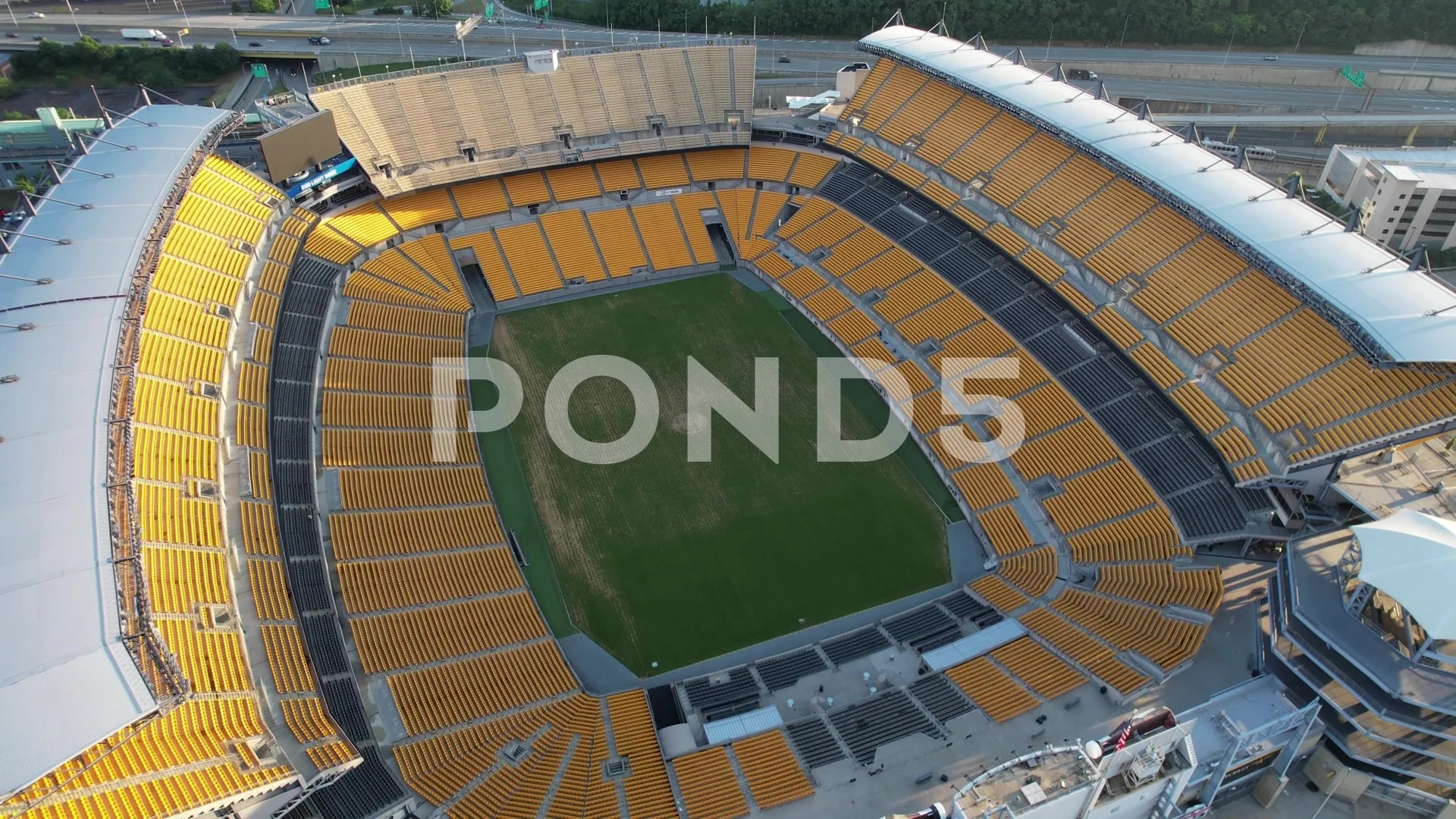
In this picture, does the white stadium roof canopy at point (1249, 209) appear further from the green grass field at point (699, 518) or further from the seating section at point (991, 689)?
the seating section at point (991, 689)

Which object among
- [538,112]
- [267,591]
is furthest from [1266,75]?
[267,591]

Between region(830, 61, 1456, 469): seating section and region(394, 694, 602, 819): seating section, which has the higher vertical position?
region(830, 61, 1456, 469): seating section

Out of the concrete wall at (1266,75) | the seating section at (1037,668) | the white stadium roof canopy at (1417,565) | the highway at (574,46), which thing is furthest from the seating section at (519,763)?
the concrete wall at (1266,75)

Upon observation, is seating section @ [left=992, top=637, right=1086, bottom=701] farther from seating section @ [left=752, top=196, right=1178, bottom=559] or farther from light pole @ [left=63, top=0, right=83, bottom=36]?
light pole @ [left=63, top=0, right=83, bottom=36]

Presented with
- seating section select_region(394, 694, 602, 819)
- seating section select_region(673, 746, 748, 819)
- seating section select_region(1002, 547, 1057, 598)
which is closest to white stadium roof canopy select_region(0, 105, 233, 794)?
seating section select_region(394, 694, 602, 819)

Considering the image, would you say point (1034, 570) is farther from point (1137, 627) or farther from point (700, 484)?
point (700, 484)

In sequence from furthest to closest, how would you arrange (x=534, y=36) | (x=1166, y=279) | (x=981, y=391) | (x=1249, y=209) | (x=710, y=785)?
(x=534, y=36)
(x=981, y=391)
(x=1166, y=279)
(x=1249, y=209)
(x=710, y=785)
